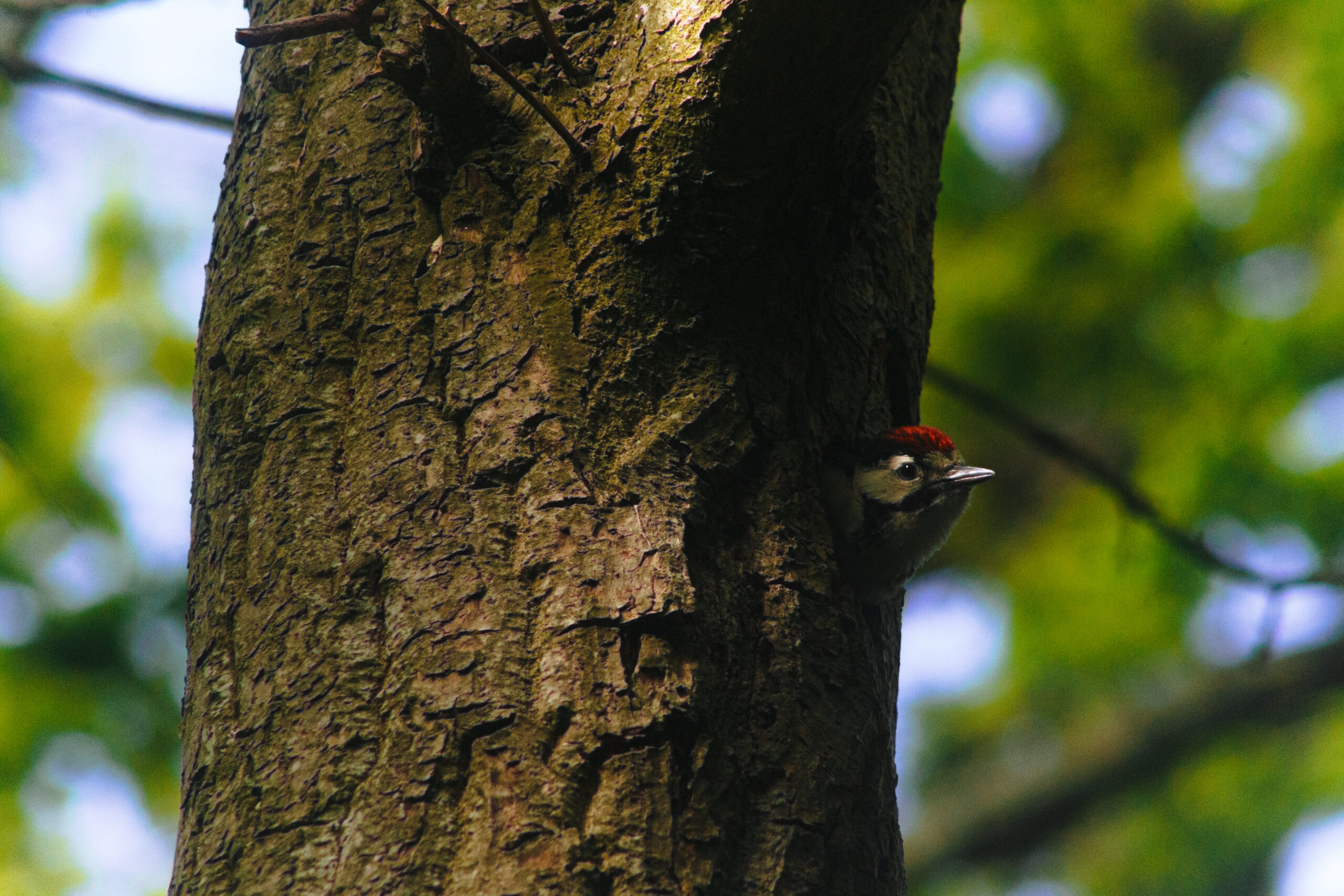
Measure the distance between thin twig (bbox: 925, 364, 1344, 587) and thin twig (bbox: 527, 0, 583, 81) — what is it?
2138 millimetres

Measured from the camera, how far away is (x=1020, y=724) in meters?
9.30

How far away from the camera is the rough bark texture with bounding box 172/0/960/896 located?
4.78 ft

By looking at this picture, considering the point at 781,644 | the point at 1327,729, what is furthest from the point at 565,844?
the point at 1327,729

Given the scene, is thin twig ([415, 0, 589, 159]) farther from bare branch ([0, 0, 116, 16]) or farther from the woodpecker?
bare branch ([0, 0, 116, 16])

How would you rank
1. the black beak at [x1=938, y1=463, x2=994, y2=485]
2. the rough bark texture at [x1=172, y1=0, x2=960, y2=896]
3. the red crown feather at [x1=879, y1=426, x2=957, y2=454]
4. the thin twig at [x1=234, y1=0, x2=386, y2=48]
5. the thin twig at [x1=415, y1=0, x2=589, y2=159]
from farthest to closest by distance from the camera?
the black beak at [x1=938, y1=463, x2=994, y2=485], the red crown feather at [x1=879, y1=426, x2=957, y2=454], the thin twig at [x1=415, y1=0, x2=589, y2=159], the thin twig at [x1=234, y1=0, x2=386, y2=48], the rough bark texture at [x1=172, y1=0, x2=960, y2=896]

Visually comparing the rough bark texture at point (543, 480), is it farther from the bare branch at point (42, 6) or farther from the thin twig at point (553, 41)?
the bare branch at point (42, 6)


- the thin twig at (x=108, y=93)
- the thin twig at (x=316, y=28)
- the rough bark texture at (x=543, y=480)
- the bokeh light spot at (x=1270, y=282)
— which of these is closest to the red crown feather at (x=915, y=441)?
the rough bark texture at (x=543, y=480)

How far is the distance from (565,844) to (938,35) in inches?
87.2

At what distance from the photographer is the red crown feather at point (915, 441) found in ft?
8.72

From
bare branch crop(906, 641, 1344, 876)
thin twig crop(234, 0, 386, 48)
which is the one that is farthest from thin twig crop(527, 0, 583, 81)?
bare branch crop(906, 641, 1344, 876)

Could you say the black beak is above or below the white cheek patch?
above

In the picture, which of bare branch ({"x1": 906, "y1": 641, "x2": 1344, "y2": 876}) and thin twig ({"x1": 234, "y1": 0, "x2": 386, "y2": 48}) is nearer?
thin twig ({"x1": 234, "y1": 0, "x2": 386, "y2": 48})

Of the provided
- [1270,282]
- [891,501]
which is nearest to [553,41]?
[891,501]

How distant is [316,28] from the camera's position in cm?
161
